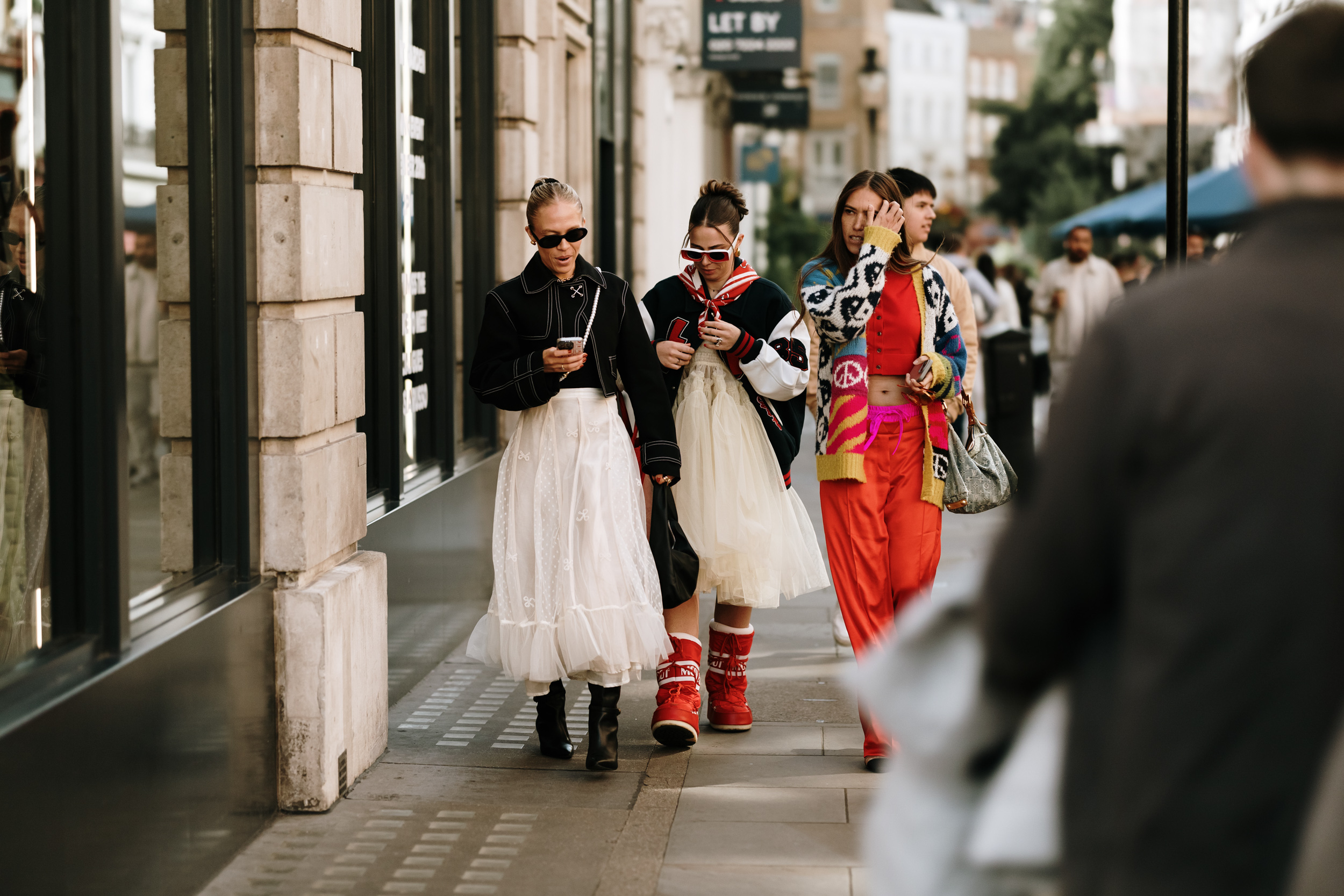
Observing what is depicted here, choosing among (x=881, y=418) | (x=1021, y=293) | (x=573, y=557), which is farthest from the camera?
(x=1021, y=293)

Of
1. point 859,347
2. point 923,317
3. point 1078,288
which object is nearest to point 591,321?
point 859,347

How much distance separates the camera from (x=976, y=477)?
19.3 ft

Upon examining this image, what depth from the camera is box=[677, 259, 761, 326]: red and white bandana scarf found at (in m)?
6.01

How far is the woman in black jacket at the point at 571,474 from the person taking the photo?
538cm

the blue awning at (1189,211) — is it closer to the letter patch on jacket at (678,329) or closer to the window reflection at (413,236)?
the window reflection at (413,236)

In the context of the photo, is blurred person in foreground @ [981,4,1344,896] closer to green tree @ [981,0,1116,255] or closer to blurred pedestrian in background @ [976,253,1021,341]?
blurred pedestrian in background @ [976,253,1021,341]

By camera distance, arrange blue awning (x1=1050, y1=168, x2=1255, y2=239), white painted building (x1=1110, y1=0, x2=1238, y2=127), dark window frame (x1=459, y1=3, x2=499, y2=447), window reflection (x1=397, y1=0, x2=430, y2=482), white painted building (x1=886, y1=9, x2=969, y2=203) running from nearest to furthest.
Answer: window reflection (x1=397, y1=0, x2=430, y2=482), dark window frame (x1=459, y1=3, x2=499, y2=447), blue awning (x1=1050, y1=168, x2=1255, y2=239), white painted building (x1=1110, y1=0, x2=1238, y2=127), white painted building (x1=886, y1=9, x2=969, y2=203)

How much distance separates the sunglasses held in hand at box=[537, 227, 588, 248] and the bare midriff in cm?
111

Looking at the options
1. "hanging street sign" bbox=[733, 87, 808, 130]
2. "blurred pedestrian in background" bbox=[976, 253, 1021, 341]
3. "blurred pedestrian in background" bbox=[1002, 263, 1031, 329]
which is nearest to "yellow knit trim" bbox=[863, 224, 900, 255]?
"blurred pedestrian in background" bbox=[976, 253, 1021, 341]

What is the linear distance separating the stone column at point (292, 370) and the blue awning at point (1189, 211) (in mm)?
12174

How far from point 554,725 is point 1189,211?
1475 centimetres

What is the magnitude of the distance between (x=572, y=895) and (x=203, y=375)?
73.9 inches

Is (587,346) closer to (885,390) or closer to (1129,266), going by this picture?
(885,390)

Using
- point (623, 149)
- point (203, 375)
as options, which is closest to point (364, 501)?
point (203, 375)
